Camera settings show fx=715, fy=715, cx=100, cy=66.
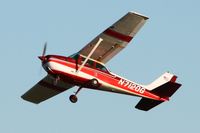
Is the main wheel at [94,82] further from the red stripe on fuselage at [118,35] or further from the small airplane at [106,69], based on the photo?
the red stripe on fuselage at [118,35]

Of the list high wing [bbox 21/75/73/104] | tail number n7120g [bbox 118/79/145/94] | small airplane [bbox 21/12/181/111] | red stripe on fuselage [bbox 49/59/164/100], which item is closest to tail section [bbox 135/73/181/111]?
small airplane [bbox 21/12/181/111]

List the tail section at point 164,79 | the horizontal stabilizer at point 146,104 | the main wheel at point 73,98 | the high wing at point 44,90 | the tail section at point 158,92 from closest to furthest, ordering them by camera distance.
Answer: the main wheel at point 73,98
the tail section at point 158,92
the horizontal stabilizer at point 146,104
the tail section at point 164,79
the high wing at point 44,90

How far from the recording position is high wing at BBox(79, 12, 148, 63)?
2825 cm

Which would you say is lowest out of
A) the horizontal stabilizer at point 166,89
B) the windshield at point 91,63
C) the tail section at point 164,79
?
the horizontal stabilizer at point 166,89

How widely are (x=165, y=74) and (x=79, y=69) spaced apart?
506 centimetres

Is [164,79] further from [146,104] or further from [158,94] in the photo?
[146,104]

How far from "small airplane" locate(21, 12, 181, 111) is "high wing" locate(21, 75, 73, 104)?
2.32 m

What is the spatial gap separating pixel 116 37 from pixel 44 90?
5.43m

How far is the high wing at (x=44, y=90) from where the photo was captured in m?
32.4

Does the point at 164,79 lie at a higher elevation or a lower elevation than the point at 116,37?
lower

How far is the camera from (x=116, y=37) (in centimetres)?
2933

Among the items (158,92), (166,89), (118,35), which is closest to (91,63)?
(118,35)

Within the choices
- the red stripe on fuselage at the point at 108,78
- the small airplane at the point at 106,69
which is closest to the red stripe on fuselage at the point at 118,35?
the small airplane at the point at 106,69

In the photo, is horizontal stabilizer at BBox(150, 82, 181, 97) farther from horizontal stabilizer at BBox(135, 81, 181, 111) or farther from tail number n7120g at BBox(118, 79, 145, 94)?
tail number n7120g at BBox(118, 79, 145, 94)
